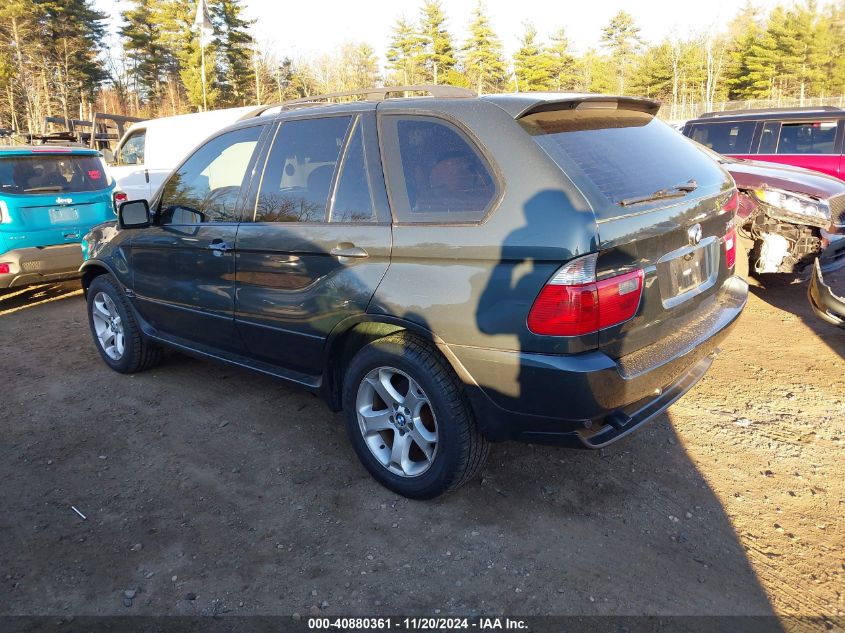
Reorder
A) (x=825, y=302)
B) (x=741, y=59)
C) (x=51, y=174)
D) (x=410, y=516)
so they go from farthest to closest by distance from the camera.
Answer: (x=741, y=59)
(x=51, y=174)
(x=825, y=302)
(x=410, y=516)

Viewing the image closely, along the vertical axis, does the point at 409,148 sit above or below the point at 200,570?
above

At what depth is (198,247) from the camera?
3.79 m

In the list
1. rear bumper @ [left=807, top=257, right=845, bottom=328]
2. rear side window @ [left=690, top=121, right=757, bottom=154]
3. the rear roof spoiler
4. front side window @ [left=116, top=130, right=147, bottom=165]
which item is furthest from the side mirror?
rear side window @ [left=690, top=121, right=757, bottom=154]

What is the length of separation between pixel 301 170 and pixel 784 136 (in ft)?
26.4

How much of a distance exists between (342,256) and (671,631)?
208cm

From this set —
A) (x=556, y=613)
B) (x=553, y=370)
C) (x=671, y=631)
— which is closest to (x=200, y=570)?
(x=556, y=613)

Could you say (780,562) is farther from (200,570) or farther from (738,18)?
(738,18)

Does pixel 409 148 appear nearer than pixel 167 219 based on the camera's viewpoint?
Yes

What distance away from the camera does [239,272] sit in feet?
11.6

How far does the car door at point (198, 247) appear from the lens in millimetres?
3641

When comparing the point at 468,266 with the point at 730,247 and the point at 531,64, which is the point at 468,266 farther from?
the point at 531,64

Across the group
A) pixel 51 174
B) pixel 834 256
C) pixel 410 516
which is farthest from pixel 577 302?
pixel 51 174

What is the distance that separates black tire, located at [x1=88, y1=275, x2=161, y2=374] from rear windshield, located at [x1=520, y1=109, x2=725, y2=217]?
3.44 m

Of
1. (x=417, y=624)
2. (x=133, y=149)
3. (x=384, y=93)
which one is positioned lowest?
(x=417, y=624)
